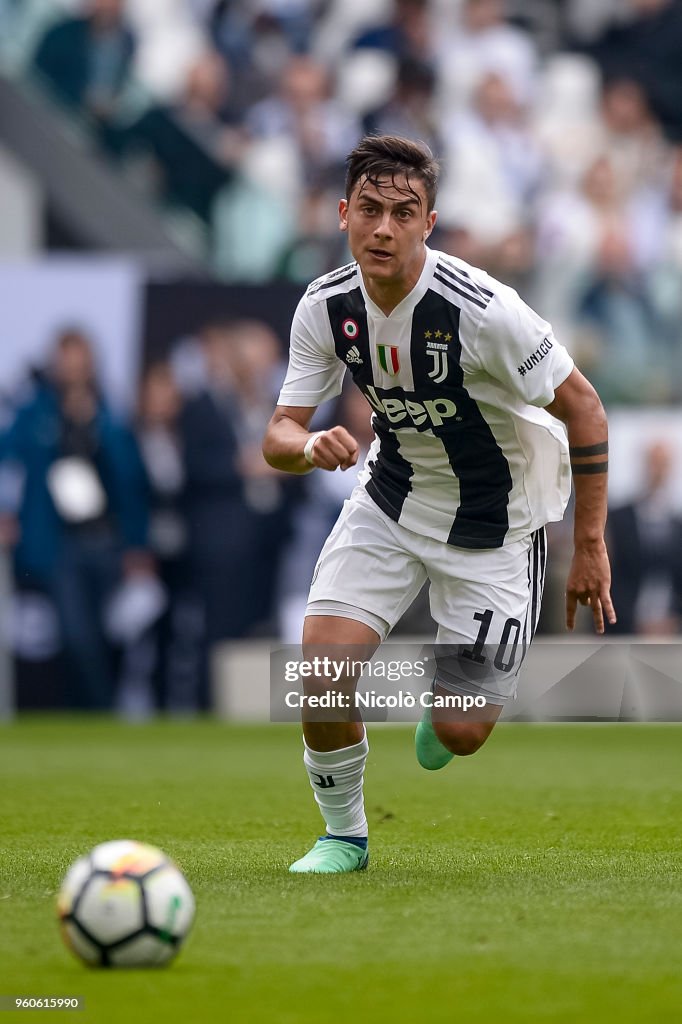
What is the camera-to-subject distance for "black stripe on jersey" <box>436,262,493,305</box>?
588cm

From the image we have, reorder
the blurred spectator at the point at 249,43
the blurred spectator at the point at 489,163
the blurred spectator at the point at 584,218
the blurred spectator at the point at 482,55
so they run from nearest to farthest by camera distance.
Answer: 1. the blurred spectator at the point at 584,218
2. the blurred spectator at the point at 489,163
3. the blurred spectator at the point at 249,43
4. the blurred spectator at the point at 482,55

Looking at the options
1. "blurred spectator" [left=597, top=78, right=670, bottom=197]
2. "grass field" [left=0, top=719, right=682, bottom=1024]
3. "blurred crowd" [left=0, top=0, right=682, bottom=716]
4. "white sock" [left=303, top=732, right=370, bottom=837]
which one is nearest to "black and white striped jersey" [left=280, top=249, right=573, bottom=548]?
"white sock" [left=303, top=732, right=370, bottom=837]

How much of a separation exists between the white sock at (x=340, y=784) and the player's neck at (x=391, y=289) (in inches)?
57.9

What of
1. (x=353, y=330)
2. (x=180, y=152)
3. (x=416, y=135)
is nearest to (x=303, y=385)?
(x=353, y=330)

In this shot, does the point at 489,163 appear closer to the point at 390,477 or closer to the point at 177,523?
the point at 177,523

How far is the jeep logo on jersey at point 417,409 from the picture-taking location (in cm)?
605

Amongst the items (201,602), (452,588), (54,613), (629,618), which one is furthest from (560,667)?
(452,588)

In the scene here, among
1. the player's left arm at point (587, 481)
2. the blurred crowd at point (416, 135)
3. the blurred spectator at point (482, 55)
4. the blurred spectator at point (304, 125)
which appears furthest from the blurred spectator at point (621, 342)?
the player's left arm at point (587, 481)

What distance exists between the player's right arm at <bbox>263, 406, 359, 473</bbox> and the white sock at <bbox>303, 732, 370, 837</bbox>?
3.22 feet

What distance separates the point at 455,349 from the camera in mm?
5926

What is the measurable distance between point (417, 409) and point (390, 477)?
0.38 meters

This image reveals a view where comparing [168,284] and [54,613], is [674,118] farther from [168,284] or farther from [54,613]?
[54,613]

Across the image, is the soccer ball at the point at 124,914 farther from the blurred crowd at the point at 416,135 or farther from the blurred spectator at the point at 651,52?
the blurred spectator at the point at 651,52

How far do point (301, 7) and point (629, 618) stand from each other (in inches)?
305
